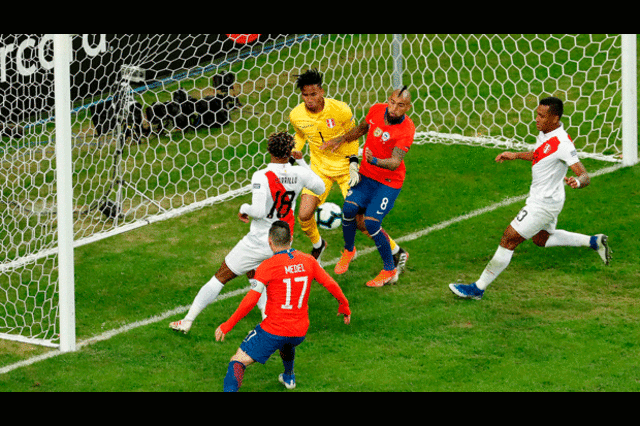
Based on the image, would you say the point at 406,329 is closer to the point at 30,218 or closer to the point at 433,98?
the point at 30,218

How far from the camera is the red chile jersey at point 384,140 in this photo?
332 inches

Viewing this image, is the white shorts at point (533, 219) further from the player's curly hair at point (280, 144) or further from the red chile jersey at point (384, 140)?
the player's curly hair at point (280, 144)

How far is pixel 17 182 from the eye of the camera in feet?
33.0

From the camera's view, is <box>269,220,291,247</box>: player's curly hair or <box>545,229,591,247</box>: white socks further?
<box>545,229,591,247</box>: white socks

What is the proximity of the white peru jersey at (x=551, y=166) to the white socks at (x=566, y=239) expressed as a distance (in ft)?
1.58

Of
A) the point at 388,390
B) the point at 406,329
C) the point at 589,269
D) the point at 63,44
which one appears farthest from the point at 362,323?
the point at 63,44

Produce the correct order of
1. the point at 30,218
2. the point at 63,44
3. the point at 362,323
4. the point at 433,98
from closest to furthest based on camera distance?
the point at 63,44 → the point at 362,323 → the point at 30,218 → the point at 433,98

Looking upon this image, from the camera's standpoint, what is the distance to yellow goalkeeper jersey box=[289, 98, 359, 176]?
29.7ft

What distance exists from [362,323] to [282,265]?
1.79m

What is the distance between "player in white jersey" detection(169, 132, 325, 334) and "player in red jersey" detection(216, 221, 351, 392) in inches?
41.1

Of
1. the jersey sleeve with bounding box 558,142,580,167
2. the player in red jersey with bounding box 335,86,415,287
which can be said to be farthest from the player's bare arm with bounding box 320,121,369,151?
the jersey sleeve with bounding box 558,142,580,167

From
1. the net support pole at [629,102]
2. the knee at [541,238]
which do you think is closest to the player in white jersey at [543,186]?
the knee at [541,238]

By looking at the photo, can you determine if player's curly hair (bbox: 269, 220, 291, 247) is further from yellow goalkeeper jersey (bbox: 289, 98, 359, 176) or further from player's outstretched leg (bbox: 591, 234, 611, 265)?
player's outstretched leg (bbox: 591, 234, 611, 265)

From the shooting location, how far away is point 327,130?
359 inches
